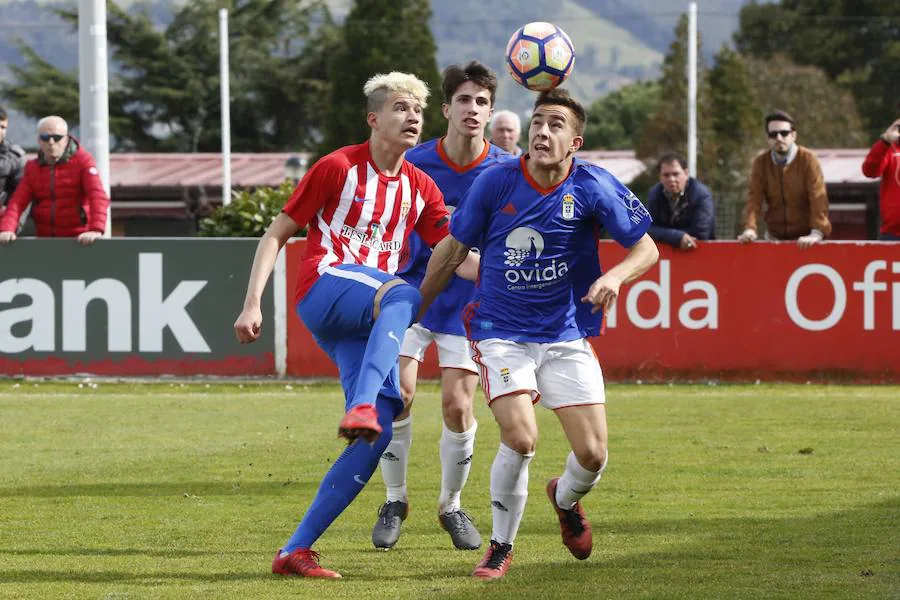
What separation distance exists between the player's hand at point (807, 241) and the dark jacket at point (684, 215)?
33.9 inches

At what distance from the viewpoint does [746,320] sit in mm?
16094

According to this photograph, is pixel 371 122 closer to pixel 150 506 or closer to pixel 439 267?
pixel 439 267

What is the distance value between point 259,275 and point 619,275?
1557 mm

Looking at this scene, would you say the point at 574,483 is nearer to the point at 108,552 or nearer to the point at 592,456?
the point at 592,456

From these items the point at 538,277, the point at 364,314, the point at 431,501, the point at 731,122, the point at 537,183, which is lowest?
the point at 431,501

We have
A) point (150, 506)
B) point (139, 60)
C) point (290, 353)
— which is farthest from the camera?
point (139, 60)

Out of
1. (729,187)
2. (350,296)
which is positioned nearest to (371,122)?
(350,296)

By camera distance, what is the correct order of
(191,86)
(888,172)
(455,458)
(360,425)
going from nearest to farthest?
(360,425) < (455,458) < (888,172) < (191,86)

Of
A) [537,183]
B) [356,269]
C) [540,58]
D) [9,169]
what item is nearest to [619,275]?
[537,183]

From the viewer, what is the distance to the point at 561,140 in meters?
7.27

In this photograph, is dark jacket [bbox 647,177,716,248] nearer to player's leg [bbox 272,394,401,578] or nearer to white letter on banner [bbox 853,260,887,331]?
white letter on banner [bbox 853,260,887,331]

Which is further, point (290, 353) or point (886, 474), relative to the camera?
point (290, 353)

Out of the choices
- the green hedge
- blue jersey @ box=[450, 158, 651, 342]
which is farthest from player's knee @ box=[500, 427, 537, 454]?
the green hedge

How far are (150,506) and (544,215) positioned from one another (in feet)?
10.6
